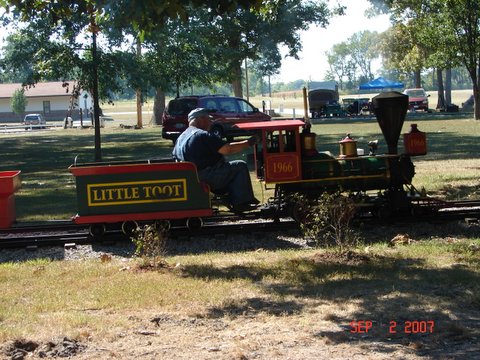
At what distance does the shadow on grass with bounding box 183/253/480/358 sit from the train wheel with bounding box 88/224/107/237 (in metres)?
2.55

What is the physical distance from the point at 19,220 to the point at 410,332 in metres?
8.59

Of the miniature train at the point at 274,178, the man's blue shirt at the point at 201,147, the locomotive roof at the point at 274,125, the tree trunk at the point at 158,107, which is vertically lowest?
the miniature train at the point at 274,178

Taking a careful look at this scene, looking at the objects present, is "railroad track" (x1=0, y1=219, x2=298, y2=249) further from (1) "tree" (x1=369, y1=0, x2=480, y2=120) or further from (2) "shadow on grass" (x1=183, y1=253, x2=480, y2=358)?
(1) "tree" (x1=369, y1=0, x2=480, y2=120)

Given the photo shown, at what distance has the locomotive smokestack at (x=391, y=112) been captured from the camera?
1059cm

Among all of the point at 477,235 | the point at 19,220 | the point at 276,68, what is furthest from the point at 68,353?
the point at 276,68

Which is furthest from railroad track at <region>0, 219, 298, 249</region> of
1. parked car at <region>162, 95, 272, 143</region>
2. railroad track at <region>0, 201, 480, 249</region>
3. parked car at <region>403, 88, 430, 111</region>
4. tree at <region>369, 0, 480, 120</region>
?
parked car at <region>403, 88, 430, 111</region>

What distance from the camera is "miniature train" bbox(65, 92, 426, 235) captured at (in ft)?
33.5

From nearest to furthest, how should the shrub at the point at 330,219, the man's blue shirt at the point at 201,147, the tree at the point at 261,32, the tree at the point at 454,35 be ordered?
1. the shrub at the point at 330,219
2. the man's blue shirt at the point at 201,147
3. the tree at the point at 454,35
4. the tree at the point at 261,32

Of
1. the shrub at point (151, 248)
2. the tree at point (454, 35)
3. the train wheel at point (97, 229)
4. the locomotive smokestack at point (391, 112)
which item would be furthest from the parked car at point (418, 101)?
the shrub at point (151, 248)

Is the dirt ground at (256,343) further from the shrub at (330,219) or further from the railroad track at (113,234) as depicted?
the railroad track at (113,234)

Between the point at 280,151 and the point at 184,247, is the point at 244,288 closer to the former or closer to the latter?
the point at 184,247

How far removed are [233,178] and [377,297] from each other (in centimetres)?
382

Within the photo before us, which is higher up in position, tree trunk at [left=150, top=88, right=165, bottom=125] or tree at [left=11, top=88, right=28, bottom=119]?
tree at [left=11, top=88, right=28, bottom=119]
